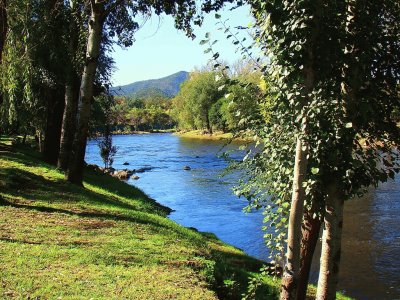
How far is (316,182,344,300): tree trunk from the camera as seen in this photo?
6445mm

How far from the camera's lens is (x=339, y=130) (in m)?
5.43

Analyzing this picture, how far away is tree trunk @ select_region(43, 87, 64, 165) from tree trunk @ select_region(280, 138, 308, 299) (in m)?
16.7

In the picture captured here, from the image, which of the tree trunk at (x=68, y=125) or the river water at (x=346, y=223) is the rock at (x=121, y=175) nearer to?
the river water at (x=346, y=223)

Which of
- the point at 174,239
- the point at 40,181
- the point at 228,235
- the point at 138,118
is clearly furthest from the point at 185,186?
the point at 138,118

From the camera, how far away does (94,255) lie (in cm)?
796

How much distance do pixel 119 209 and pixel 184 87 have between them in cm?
10087

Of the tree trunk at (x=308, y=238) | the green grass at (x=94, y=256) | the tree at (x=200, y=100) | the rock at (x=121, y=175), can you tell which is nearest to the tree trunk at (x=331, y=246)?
the tree trunk at (x=308, y=238)

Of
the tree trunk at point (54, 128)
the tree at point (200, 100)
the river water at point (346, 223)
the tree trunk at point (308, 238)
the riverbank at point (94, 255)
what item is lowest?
the river water at point (346, 223)

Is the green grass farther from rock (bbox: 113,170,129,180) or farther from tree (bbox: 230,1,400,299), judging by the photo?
rock (bbox: 113,170,129,180)

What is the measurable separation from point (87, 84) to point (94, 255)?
7670mm

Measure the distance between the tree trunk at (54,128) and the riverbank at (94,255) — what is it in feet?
22.3

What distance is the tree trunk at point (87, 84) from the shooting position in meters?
14.0

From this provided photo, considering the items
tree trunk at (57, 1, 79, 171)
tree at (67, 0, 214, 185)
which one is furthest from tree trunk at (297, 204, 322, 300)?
tree trunk at (57, 1, 79, 171)

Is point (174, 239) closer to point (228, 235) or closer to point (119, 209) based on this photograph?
point (119, 209)
